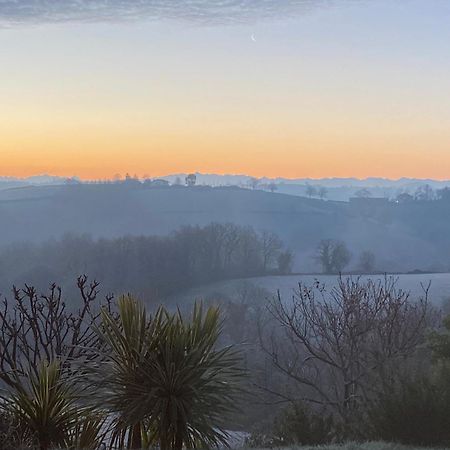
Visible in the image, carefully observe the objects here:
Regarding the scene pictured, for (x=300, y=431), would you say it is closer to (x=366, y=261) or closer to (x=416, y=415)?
(x=416, y=415)

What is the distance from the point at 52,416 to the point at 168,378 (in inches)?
58.5

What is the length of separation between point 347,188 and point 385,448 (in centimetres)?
19468

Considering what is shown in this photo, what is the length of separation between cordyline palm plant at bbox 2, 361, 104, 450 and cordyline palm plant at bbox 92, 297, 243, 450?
1.19 feet

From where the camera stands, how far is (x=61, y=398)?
25.7 ft

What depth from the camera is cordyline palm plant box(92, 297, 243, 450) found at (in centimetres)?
725

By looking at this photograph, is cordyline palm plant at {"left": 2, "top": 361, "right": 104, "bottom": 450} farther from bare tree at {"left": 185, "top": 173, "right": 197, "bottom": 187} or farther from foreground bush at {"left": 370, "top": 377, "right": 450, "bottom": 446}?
bare tree at {"left": 185, "top": 173, "right": 197, "bottom": 187}

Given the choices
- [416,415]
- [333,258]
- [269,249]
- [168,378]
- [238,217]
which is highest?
[168,378]

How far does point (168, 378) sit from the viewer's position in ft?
24.0

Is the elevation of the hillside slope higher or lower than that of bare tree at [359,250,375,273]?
higher

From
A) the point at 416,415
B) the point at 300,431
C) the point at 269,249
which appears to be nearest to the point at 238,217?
the point at 269,249

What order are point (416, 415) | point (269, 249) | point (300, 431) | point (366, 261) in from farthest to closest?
point (269, 249), point (366, 261), point (300, 431), point (416, 415)

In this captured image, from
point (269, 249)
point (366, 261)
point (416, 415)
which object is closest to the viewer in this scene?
point (416, 415)

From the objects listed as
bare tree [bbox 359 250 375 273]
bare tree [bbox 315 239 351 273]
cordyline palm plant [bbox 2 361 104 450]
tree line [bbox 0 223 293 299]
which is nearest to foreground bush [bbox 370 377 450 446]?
cordyline palm plant [bbox 2 361 104 450]

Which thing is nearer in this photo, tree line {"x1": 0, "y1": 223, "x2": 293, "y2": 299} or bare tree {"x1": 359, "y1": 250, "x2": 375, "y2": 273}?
tree line {"x1": 0, "y1": 223, "x2": 293, "y2": 299}
